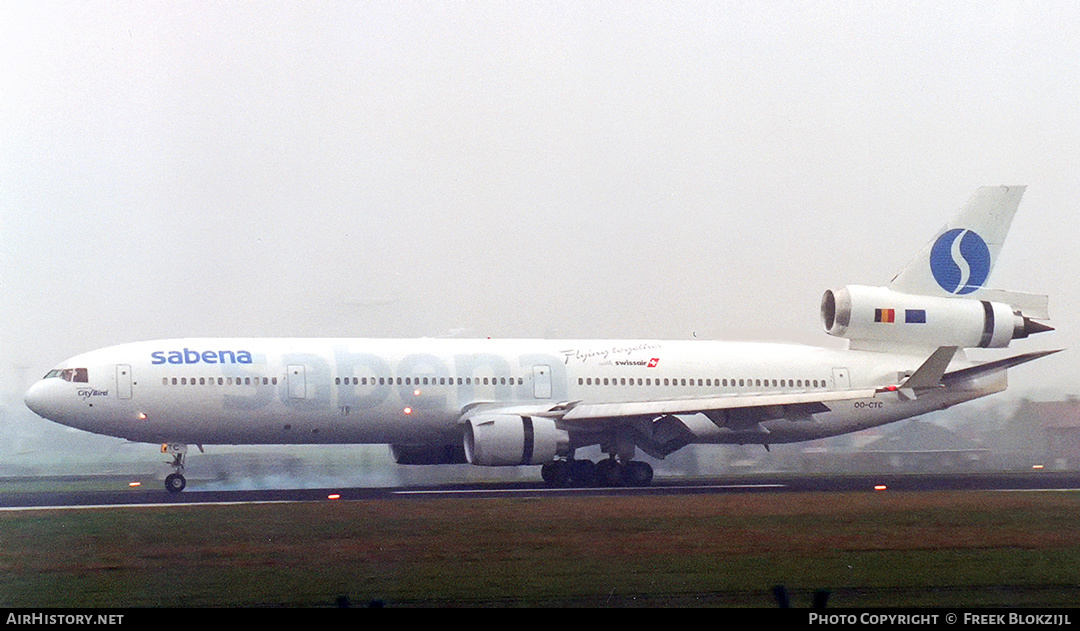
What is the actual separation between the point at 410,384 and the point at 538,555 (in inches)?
488

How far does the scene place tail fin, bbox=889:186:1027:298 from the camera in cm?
2836

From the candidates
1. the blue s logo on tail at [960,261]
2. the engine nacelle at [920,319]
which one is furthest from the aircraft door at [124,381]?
the blue s logo on tail at [960,261]

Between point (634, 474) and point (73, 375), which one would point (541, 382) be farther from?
point (73, 375)

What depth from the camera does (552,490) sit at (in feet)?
81.0

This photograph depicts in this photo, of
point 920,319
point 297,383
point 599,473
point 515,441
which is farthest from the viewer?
point 920,319

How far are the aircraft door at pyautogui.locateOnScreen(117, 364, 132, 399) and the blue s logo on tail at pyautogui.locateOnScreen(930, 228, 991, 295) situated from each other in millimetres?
18706

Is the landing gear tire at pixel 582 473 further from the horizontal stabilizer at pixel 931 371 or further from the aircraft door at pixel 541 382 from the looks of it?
the horizontal stabilizer at pixel 931 371

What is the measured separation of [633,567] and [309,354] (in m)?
14.0

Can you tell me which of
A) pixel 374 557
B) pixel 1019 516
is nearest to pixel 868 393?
pixel 1019 516

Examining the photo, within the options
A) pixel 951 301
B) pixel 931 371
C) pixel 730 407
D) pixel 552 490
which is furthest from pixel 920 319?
pixel 552 490

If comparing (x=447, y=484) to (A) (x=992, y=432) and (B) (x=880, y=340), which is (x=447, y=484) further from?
(A) (x=992, y=432)

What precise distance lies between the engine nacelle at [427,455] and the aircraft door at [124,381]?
6.45 m

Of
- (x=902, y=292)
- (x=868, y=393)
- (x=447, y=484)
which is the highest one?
(x=902, y=292)

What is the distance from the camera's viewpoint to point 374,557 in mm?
14000
